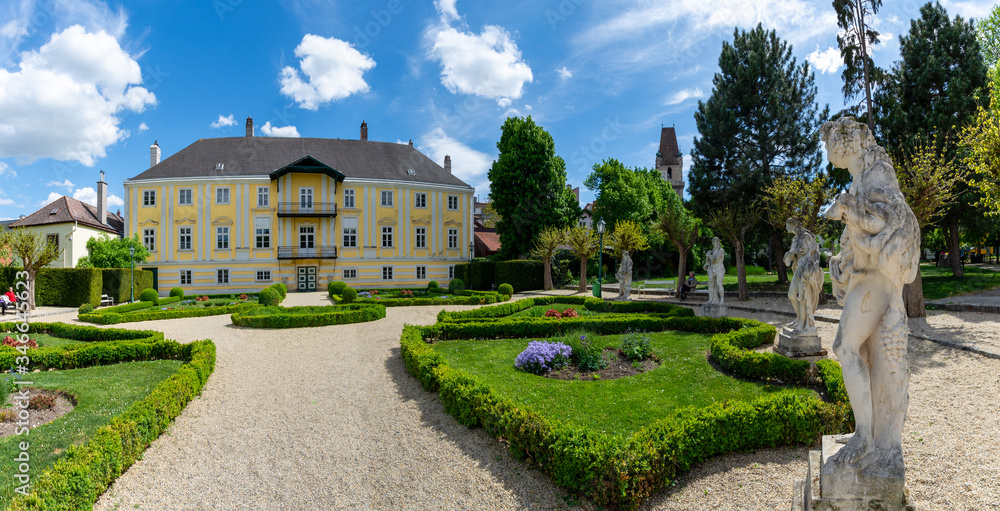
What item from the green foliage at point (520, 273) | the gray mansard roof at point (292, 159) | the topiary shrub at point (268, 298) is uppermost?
the gray mansard roof at point (292, 159)

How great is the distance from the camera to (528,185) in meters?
32.1

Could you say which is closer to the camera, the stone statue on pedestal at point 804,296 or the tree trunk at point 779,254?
the stone statue on pedestal at point 804,296

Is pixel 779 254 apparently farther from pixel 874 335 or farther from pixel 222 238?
pixel 222 238

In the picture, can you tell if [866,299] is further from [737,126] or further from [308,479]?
[737,126]

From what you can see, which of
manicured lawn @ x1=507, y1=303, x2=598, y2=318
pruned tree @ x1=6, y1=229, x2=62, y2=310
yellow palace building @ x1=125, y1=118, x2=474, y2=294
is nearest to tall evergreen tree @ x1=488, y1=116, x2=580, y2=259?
yellow palace building @ x1=125, y1=118, x2=474, y2=294

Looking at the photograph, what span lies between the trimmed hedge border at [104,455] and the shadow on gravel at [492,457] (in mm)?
3412

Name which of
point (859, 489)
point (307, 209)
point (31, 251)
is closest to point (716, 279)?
point (859, 489)

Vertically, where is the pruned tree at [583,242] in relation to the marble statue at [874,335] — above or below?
above

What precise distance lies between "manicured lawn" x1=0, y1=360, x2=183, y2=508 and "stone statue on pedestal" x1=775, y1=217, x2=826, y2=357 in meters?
11.5

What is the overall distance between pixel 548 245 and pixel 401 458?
24.2 meters

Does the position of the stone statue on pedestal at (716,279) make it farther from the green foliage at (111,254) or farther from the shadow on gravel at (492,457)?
the green foliage at (111,254)

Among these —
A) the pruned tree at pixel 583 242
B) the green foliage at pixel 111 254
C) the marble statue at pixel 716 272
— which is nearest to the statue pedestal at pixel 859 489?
the marble statue at pixel 716 272

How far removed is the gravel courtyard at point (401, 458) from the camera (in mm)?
4688

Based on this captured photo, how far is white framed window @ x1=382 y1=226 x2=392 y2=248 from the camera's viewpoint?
3522cm
